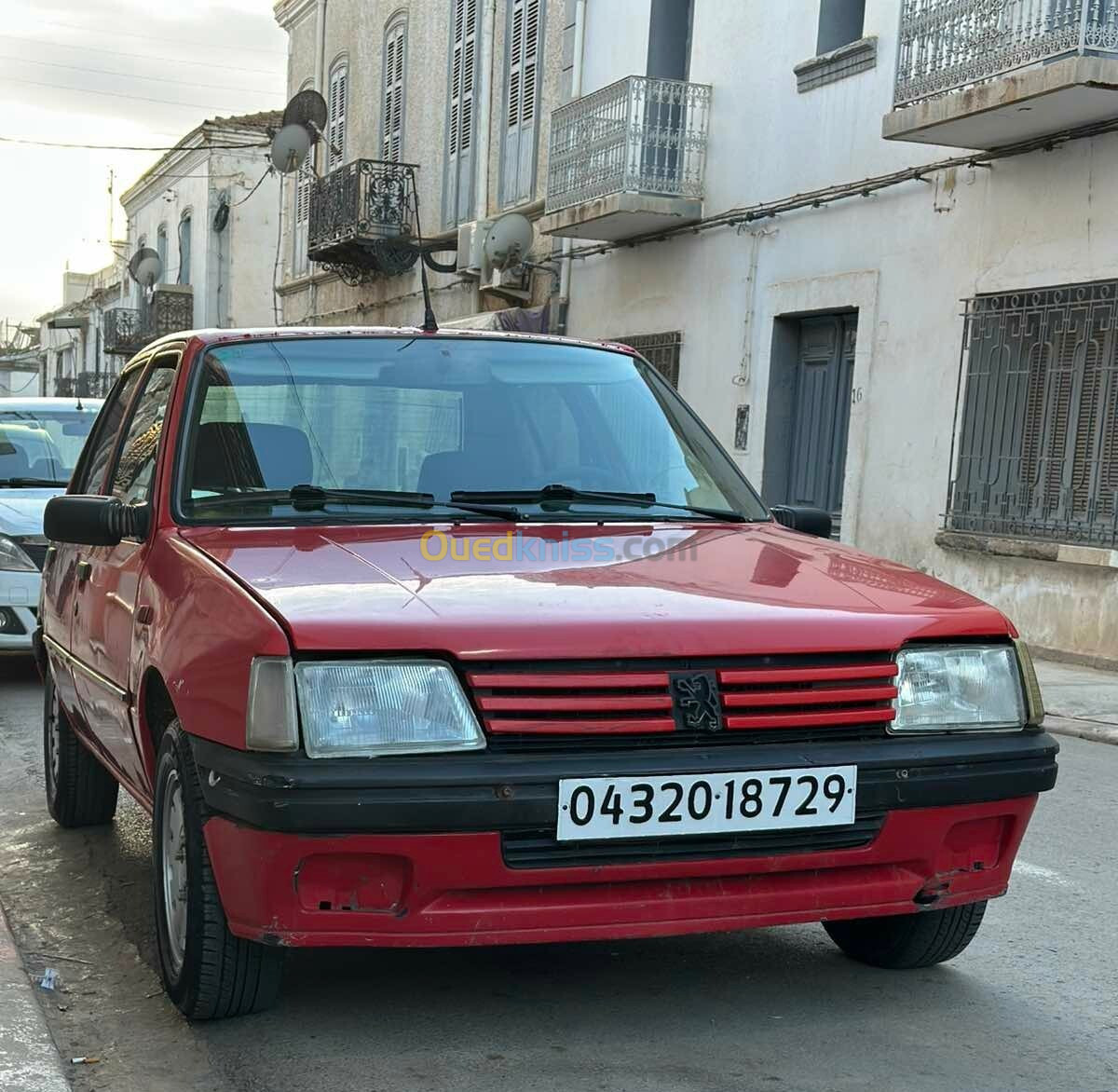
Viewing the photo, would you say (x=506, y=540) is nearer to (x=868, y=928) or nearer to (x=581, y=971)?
(x=581, y=971)

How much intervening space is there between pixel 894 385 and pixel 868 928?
10.7 m

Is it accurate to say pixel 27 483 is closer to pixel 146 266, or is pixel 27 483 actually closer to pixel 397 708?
pixel 397 708

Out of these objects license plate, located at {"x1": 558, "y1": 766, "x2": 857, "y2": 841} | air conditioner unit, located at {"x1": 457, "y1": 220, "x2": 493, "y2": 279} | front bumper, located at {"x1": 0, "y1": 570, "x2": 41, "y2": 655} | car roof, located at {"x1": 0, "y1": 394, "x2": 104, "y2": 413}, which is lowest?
front bumper, located at {"x1": 0, "y1": 570, "x2": 41, "y2": 655}

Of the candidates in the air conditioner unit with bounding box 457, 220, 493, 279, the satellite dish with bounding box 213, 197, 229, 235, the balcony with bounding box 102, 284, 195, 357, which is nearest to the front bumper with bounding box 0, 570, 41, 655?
the air conditioner unit with bounding box 457, 220, 493, 279

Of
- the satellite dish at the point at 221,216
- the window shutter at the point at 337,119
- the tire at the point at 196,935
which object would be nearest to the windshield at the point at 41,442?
the tire at the point at 196,935

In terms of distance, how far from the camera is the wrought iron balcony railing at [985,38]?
11391 millimetres

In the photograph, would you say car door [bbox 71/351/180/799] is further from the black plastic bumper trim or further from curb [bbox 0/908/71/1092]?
the black plastic bumper trim

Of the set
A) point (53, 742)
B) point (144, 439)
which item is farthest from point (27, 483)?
point (144, 439)

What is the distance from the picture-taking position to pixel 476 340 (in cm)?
488

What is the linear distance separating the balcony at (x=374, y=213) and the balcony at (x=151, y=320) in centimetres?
1587

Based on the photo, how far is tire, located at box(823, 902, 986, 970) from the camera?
4.03 metres

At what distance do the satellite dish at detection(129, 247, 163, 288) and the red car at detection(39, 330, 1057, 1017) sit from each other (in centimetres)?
4048

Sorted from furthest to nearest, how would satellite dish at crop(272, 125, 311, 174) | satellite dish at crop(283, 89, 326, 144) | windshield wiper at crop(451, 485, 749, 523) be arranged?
satellite dish at crop(283, 89, 326, 144), satellite dish at crop(272, 125, 311, 174), windshield wiper at crop(451, 485, 749, 523)

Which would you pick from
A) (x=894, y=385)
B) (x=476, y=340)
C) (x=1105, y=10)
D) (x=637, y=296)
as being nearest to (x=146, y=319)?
(x=637, y=296)
